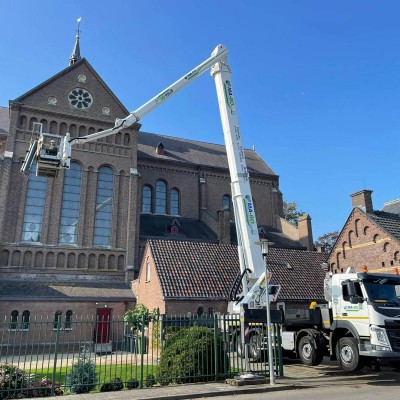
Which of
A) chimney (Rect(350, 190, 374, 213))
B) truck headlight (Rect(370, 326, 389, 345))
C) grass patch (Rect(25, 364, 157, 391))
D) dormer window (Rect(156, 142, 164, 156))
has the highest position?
dormer window (Rect(156, 142, 164, 156))

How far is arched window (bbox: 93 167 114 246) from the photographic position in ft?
103

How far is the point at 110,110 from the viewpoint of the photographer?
3356 centimetres

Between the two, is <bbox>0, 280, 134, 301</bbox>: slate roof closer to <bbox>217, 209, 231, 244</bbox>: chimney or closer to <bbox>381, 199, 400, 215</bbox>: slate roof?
<bbox>217, 209, 231, 244</bbox>: chimney

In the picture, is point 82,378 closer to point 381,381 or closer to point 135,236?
point 381,381

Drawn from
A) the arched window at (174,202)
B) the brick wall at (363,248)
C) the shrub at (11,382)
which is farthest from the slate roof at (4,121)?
the brick wall at (363,248)

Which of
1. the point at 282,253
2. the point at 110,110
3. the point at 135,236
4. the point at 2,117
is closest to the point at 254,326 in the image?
the point at 282,253

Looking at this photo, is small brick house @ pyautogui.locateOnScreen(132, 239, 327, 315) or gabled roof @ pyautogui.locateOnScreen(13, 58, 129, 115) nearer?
small brick house @ pyautogui.locateOnScreen(132, 239, 327, 315)

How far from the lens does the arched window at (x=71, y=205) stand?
3044cm

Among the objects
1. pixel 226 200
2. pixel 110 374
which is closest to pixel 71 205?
pixel 226 200

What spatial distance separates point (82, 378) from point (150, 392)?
1.95 meters

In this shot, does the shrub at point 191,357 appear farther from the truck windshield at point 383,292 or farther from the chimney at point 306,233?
the chimney at point 306,233

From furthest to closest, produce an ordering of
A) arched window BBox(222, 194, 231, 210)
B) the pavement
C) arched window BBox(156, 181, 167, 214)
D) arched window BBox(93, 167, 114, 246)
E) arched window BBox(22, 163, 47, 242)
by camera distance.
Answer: arched window BBox(222, 194, 231, 210)
arched window BBox(156, 181, 167, 214)
arched window BBox(93, 167, 114, 246)
arched window BBox(22, 163, 47, 242)
the pavement

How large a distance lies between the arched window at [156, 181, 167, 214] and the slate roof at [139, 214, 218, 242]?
2.58ft

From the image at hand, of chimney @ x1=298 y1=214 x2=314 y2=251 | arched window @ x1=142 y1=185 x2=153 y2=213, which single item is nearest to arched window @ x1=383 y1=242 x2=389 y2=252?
chimney @ x1=298 y1=214 x2=314 y2=251
